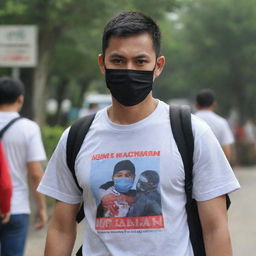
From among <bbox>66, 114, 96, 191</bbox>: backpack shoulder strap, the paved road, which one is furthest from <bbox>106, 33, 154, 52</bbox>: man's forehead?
the paved road

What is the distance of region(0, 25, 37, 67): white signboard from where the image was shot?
1059cm

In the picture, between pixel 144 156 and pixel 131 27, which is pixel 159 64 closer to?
pixel 131 27

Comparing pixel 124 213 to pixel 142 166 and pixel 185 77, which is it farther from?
pixel 185 77

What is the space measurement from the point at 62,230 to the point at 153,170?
0.54 metres

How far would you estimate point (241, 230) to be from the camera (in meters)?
10.3

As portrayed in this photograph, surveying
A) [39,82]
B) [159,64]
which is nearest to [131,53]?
[159,64]

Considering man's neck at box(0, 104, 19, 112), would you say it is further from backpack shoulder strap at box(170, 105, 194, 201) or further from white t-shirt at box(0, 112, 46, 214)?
backpack shoulder strap at box(170, 105, 194, 201)

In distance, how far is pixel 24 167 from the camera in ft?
18.1

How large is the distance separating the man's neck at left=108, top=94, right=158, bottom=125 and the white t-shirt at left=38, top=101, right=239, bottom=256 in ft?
0.09

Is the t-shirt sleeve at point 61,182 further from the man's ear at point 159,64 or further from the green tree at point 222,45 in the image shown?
the green tree at point 222,45

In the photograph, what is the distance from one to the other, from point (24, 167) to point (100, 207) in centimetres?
262

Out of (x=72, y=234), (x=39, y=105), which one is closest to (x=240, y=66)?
(x=39, y=105)

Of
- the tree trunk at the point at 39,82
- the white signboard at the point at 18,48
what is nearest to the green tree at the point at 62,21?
the tree trunk at the point at 39,82

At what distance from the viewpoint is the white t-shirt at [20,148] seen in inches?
213
